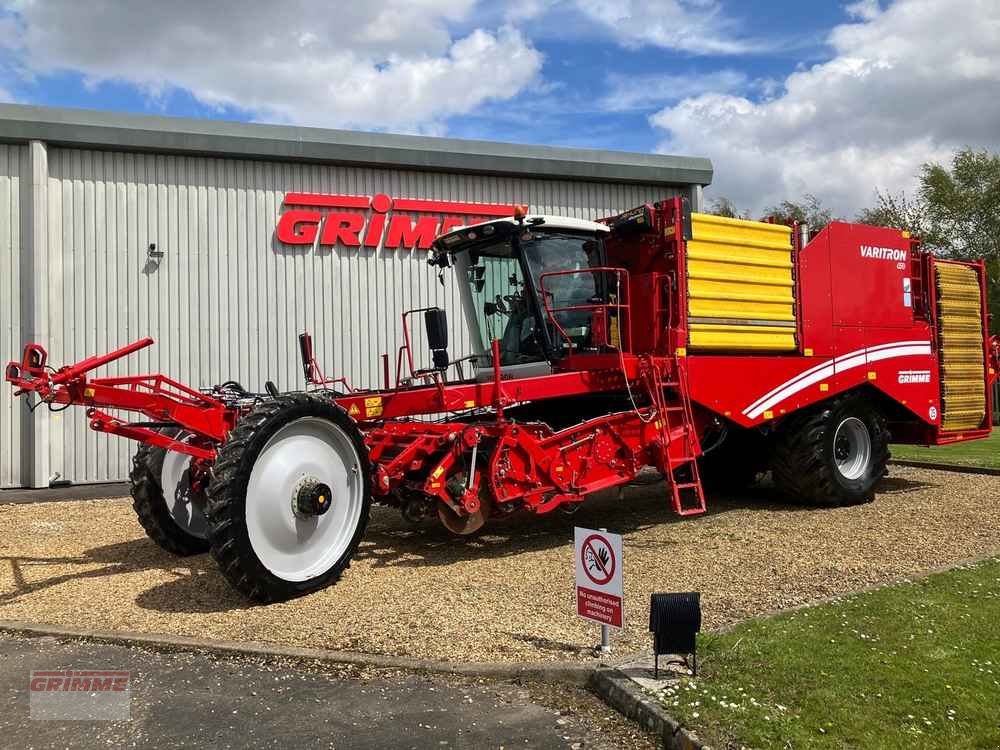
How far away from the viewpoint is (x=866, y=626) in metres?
5.05

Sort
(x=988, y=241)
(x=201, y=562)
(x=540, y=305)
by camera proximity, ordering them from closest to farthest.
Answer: (x=201, y=562), (x=540, y=305), (x=988, y=241)

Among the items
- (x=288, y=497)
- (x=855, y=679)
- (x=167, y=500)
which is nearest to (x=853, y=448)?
(x=855, y=679)

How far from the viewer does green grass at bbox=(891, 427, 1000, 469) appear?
1302cm

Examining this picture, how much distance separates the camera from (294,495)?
6.08 metres

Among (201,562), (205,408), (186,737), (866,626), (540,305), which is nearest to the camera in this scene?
(186,737)

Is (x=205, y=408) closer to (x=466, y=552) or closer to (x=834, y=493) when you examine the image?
(x=466, y=552)

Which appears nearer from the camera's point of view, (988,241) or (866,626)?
(866,626)

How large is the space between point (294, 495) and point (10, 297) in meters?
8.62

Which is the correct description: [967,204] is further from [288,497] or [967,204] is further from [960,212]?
[288,497]

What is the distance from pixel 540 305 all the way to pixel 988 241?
3282cm

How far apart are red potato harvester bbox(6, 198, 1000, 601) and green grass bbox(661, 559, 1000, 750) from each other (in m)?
2.72

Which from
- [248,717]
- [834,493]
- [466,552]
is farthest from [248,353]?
[248,717]

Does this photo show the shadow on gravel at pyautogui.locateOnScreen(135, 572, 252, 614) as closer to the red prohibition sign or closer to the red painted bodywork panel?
the red prohibition sign

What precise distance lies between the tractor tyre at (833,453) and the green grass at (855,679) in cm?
375
